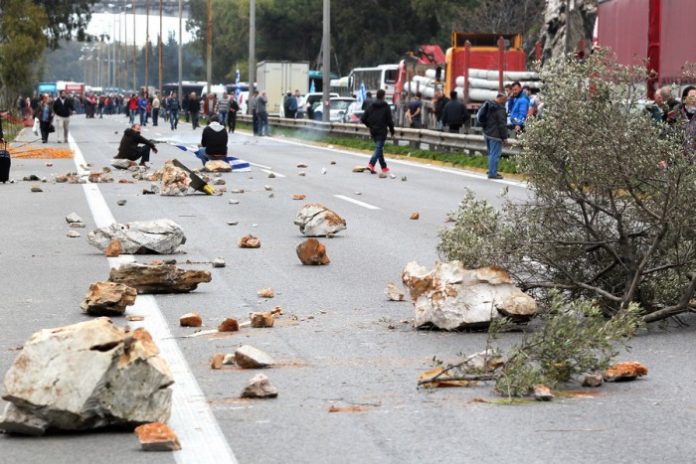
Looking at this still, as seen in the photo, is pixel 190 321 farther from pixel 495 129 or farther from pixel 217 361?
pixel 495 129

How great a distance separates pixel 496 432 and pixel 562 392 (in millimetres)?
1023

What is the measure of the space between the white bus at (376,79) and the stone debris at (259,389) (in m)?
55.9

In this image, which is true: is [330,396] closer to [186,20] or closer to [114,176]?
[114,176]

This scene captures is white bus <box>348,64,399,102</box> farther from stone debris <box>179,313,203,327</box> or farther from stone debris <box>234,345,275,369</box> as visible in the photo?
stone debris <box>234,345,275,369</box>

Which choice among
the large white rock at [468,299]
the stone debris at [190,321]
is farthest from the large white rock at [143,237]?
the large white rock at [468,299]

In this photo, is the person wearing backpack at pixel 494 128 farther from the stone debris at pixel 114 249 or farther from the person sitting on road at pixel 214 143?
the stone debris at pixel 114 249

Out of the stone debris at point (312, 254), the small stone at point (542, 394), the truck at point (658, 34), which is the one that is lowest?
the stone debris at point (312, 254)

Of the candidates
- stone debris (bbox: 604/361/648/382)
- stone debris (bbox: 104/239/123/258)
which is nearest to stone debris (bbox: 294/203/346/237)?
stone debris (bbox: 104/239/123/258)

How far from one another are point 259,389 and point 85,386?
1.08m

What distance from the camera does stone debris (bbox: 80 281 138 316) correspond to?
9.53 meters

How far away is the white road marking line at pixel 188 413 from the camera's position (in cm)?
575

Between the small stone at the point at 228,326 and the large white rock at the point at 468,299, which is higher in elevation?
the large white rock at the point at 468,299

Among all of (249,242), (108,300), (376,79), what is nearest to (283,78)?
(376,79)

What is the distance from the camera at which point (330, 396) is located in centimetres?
694
